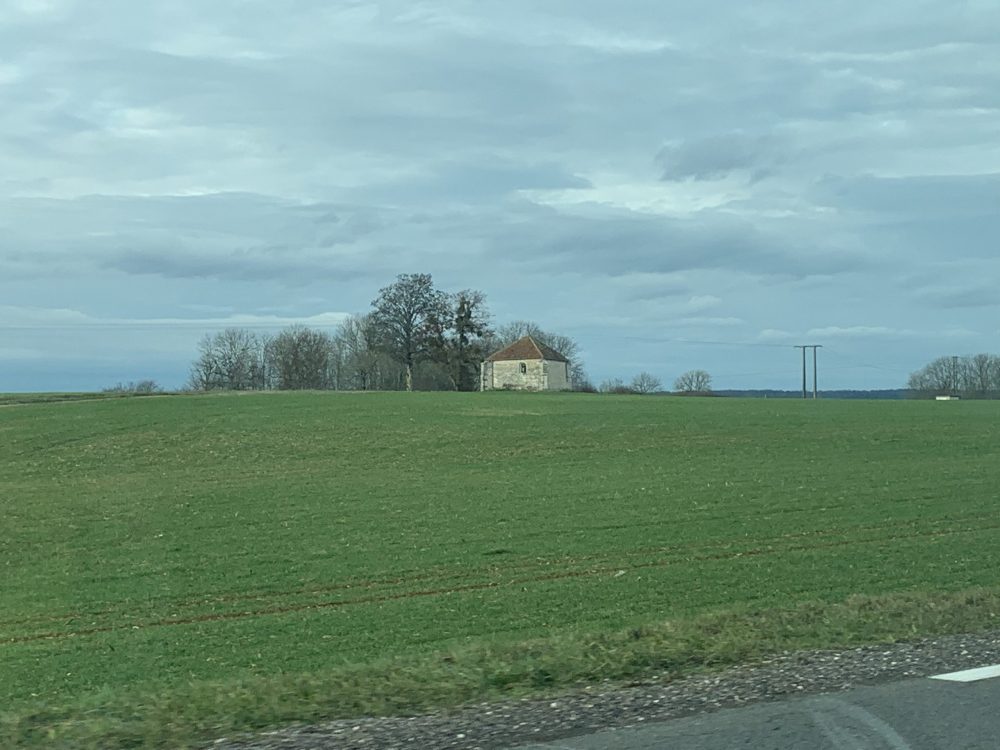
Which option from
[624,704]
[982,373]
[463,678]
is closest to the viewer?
[624,704]

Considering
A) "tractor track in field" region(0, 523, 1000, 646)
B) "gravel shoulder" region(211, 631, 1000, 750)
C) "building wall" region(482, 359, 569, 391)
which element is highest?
"building wall" region(482, 359, 569, 391)

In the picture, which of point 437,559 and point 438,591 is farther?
point 437,559

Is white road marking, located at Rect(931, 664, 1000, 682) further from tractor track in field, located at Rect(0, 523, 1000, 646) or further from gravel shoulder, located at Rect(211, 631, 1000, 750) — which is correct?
tractor track in field, located at Rect(0, 523, 1000, 646)

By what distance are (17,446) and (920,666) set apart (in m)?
46.2

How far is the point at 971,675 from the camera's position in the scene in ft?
24.3

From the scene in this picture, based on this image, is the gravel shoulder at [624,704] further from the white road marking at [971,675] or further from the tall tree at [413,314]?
the tall tree at [413,314]

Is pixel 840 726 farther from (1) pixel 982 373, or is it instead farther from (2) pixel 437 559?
(1) pixel 982 373

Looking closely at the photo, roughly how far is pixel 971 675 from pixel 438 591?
12725 millimetres

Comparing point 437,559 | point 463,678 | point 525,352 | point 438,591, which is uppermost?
point 525,352

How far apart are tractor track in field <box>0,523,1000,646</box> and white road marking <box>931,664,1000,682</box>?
482 inches

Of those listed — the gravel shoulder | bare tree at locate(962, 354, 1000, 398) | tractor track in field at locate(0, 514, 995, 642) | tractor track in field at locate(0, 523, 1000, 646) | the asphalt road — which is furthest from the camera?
bare tree at locate(962, 354, 1000, 398)

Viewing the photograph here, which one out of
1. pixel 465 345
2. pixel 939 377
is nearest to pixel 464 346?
pixel 465 345

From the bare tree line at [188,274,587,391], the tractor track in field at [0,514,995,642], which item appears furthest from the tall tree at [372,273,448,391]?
the tractor track in field at [0,514,995,642]

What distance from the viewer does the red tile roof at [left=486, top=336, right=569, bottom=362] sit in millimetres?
132625
